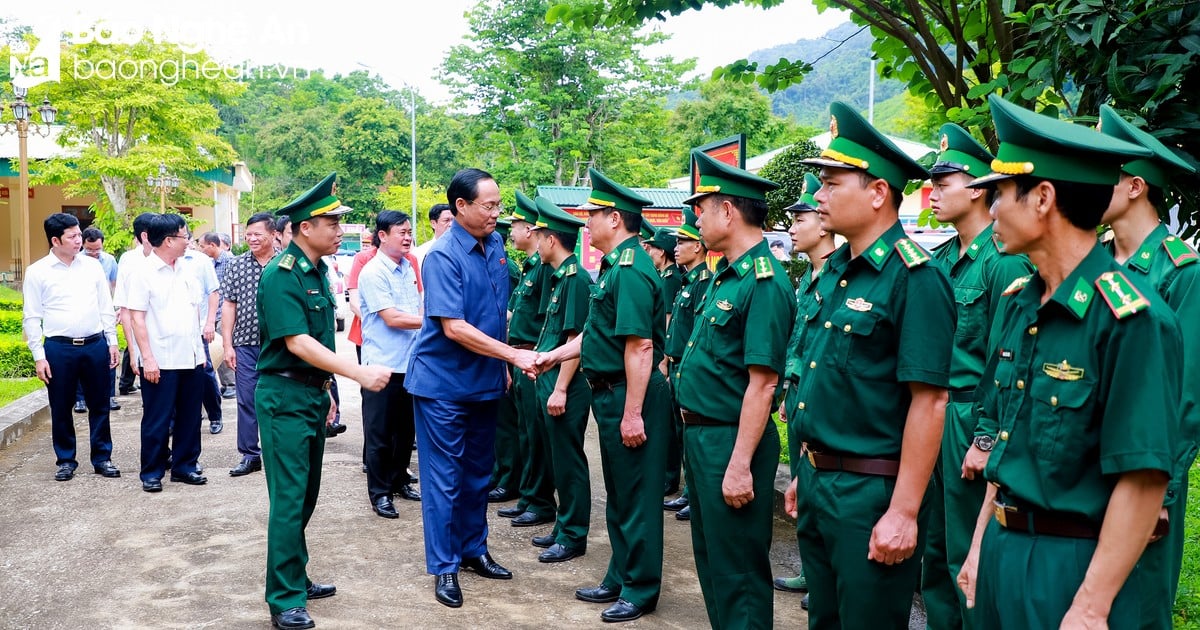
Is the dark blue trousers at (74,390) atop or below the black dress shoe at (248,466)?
atop

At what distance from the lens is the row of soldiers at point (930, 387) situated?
2.06m

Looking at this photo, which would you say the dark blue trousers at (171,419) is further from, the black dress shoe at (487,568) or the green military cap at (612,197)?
the green military cap at (612,197)

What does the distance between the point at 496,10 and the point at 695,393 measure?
26.2m

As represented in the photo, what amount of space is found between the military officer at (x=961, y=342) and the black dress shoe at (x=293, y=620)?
8.89ft

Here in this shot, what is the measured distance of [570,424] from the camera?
5629 millimetres

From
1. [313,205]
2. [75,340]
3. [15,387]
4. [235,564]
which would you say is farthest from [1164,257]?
[15,387]

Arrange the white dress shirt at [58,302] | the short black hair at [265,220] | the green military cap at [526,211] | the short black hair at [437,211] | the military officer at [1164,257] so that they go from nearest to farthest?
the military officer at [1164,257] → the white dress shirt at [58,302] → the green military cap at [526,211] → the short black hair at [265,220] → the short black hair at [437,211]

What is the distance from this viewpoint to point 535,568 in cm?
539

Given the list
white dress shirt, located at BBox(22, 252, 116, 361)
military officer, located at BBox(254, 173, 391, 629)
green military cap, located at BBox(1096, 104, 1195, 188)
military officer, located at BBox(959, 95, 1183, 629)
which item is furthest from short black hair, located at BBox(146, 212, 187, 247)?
military officer, located at BBox(959, 95, 1183, 629)

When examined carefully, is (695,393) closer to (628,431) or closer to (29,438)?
(628,431)

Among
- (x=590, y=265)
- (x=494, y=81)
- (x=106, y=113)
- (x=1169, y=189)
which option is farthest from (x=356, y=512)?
(x=494, y=81)

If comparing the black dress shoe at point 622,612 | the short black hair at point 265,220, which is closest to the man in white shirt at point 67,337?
the short black hair at point 265,220

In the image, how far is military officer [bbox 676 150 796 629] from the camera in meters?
3.55

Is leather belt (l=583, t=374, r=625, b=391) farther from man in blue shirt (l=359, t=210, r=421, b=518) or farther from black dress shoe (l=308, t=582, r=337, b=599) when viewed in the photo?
man in blue shirt (l=359, t=210, r=421, b=518)
